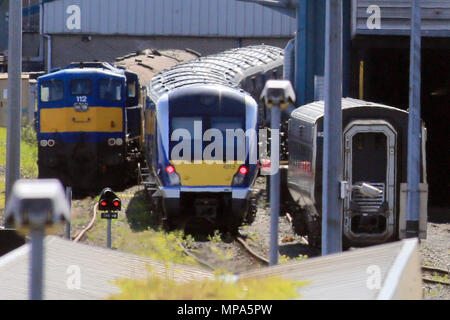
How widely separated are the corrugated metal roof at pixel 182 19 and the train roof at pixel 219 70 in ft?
37.4

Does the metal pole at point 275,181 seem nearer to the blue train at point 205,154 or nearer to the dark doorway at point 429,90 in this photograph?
the blue train at point 205,154

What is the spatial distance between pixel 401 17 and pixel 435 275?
10.3m

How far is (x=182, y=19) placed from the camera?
139 ft

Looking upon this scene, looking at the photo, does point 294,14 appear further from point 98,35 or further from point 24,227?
point 24,227

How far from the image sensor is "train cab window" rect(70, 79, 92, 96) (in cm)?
2377

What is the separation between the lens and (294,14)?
28.5 metres

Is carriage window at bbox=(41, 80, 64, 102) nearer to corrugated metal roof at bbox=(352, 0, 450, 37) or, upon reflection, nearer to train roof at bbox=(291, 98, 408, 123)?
train roof at bbox=(291, 98, 408, 123)

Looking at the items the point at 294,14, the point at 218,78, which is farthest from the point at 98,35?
the point at 218,78

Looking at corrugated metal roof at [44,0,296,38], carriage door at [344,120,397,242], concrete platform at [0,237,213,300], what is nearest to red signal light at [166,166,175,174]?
carriage door at [344,120,397,242]

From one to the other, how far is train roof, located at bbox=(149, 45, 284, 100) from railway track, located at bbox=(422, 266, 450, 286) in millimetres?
6194

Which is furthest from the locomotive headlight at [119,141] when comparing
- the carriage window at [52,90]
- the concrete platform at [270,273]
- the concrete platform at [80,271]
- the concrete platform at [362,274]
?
the concrete platform at [362,274]

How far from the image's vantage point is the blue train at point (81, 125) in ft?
77.7

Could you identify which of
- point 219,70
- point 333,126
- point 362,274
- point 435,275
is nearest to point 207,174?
point 435,275
